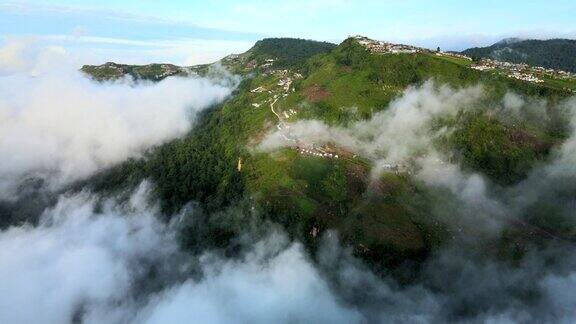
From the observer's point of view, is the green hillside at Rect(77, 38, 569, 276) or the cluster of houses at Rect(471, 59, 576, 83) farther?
the cluster of houses at Rect(471, 59, 576, 83)

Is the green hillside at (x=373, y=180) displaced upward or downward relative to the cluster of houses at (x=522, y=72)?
downward

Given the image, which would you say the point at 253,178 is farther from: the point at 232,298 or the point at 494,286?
the point at 494,286

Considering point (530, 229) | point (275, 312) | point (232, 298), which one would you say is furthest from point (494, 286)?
point (232, 298)

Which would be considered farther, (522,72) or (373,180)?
(522,72)

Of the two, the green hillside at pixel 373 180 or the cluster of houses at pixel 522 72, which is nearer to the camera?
the green hillside at pixel 373 180

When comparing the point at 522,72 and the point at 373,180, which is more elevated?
the point at 522,72

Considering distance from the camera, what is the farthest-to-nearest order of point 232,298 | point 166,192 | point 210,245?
point 166,192 → point 210,245 → point 232,298

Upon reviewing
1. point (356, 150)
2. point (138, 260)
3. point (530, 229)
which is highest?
point (356, 150)

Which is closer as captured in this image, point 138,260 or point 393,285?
point 393,285

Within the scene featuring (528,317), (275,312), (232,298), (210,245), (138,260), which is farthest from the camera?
(138,260)

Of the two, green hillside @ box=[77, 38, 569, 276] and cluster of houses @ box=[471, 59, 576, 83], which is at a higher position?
cluster of houses @ box=[471, 59, 576, 83]

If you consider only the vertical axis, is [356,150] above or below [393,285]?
above
